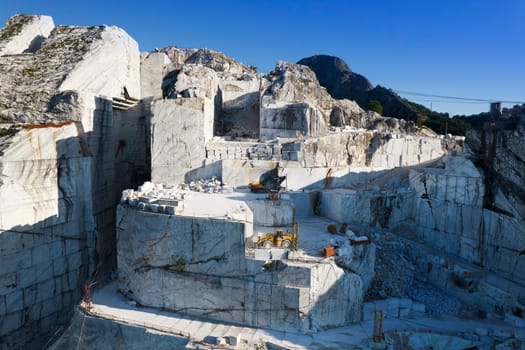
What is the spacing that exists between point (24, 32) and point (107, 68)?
5.33 m

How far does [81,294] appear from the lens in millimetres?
13609

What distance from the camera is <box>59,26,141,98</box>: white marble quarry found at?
49.5 feet

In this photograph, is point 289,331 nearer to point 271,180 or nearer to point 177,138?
point 271,180

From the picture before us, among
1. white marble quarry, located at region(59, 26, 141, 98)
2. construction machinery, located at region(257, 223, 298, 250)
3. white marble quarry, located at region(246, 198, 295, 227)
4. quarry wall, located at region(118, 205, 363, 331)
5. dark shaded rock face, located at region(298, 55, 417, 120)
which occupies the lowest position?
quarry wall, located at region(118, 205, 363, 331)

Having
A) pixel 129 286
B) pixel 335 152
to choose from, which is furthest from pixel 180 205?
pixel 335 152

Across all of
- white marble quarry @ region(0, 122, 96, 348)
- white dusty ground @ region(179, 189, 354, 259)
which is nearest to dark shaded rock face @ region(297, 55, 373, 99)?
white dusty ground @ region(179, 189, 354, 259)

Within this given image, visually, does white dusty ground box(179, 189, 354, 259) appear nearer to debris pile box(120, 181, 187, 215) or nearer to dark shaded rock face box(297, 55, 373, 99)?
debris pile box(120, 181, 187, 215)

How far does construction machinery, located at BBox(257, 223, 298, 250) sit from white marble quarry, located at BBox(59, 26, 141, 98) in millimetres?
9845

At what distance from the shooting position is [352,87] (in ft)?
178

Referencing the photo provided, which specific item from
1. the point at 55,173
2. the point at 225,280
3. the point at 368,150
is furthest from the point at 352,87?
the point at 225,280

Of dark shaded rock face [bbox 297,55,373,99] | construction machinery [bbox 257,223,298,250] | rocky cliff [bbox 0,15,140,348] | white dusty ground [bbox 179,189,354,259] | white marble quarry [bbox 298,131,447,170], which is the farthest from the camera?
dark shaded rock face [bbox 297,55,373,99]

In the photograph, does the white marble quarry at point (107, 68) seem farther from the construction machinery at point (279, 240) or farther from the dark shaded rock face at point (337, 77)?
the dark shaded rock face at point (337, 77)

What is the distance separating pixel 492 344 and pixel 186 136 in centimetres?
1106

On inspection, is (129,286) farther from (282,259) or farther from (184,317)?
(282,259)
